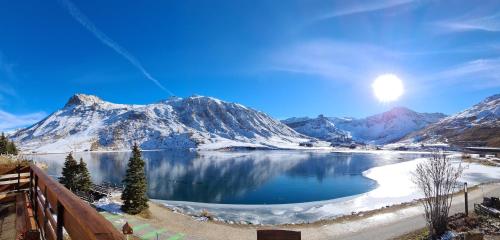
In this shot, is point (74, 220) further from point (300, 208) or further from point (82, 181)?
point (300, 208)

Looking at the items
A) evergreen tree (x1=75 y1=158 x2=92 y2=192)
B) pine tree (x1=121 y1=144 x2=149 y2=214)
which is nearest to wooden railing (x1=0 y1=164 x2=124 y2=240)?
pine tree (x1=121 y1=144 x2=149 y2=214)

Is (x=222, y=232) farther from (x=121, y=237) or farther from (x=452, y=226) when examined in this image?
(x=121, y=237)

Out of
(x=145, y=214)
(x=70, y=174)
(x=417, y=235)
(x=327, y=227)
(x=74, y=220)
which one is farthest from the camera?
(x=70, y=174)

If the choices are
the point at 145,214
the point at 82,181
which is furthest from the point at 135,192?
the point at 82,181

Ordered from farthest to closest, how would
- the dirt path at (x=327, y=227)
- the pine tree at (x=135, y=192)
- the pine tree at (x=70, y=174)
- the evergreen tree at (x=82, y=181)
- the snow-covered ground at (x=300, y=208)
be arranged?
the evergreen tree at (x=82, y=181) < the pine tree at (x=70, y=174) < the snow-covered ground at (x=300, y=208) < the pine tree at (x=135, y=192) < the dirt path at (x=327, y=227)

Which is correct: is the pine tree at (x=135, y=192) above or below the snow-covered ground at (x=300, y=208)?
Result: above

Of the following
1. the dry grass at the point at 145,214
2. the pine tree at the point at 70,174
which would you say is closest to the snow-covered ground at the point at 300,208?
the dry grass at the point at 145,214

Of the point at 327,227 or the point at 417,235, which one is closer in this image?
the point at 417,235

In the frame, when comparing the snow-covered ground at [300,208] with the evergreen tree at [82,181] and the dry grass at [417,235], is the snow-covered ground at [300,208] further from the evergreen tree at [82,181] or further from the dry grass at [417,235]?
the dry grass at [417,235]

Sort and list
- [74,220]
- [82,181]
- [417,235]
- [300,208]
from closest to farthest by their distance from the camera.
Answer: [74,220] < [417,235] < [82,181] < [300,208]

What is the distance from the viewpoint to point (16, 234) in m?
6.16

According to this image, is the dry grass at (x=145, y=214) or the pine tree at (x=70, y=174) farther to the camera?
Result: the pine tree at (x=70, y=174)

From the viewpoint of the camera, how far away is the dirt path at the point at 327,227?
29.9m

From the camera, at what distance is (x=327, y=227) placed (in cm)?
3275
